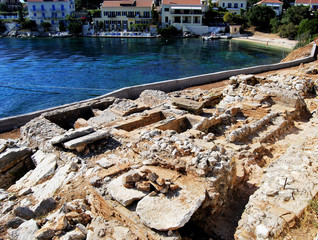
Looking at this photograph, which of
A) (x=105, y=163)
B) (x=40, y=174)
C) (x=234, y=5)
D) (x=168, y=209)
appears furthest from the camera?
(x=234, y=5)

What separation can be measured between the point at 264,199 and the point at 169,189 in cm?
187

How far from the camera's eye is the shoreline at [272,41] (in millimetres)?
51956

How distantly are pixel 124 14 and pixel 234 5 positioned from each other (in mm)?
32806

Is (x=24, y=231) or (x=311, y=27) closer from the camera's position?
(x=24, y=231)

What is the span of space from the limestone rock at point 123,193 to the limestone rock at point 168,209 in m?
0.19

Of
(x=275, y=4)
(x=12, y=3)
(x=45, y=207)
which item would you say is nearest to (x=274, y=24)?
(x=275, y=4)

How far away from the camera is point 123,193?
5195 mm

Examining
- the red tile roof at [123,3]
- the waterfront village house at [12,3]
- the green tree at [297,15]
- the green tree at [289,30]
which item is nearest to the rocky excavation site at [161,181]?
the green tree at [289,30]

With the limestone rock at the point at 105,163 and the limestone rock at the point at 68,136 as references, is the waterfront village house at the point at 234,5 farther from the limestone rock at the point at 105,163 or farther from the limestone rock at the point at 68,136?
the limestone rock at the point at 105,163

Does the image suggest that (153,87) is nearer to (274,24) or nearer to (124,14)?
(274,24)

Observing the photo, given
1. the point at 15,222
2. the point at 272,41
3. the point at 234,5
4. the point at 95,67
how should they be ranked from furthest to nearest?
the point at 234,5 < the point at 272,41 < the point at 95,67 < the point at 15,222

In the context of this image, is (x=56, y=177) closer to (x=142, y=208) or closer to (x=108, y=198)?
(x=108, y=198)

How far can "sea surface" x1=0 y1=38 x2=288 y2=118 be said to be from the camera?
23880 millimetres

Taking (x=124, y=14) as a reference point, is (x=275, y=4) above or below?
above
